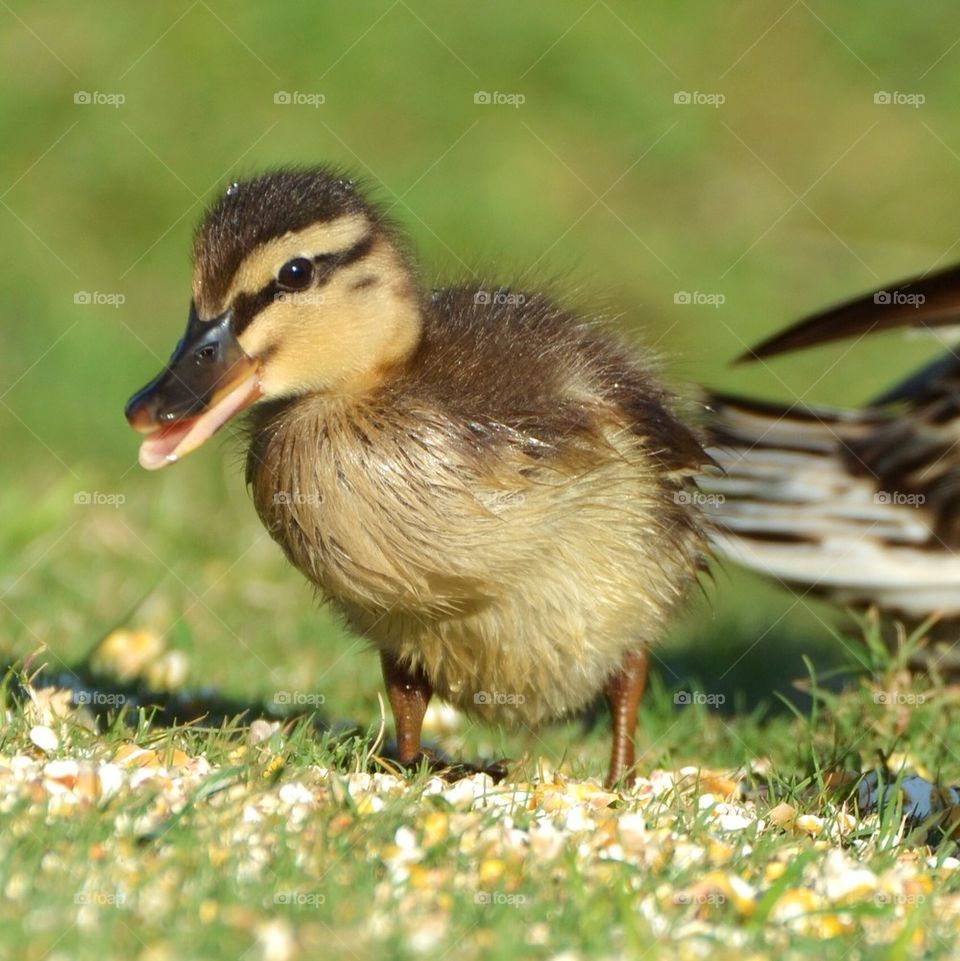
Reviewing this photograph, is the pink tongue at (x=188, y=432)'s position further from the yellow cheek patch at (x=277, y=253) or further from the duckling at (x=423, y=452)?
the yellow cheek patch at (x=277, y=253)

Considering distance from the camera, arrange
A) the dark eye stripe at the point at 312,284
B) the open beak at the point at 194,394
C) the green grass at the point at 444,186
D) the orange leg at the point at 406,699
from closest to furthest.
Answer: the open beak at the point at 194,394, the dark eye stripe at the point at 312,284, the orange leg at the point at 406,699, the green grass at the point at 444,186

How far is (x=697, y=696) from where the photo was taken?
589cm

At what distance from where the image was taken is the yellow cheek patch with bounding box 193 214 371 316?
13.6 ft

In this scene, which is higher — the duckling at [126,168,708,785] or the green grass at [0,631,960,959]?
the duckling at [126,168,708,785]

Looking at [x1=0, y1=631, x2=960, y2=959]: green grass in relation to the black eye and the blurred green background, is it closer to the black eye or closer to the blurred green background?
the black eye

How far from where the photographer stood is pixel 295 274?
4.21 metres

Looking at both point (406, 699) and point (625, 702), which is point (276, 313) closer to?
point (406, 699)

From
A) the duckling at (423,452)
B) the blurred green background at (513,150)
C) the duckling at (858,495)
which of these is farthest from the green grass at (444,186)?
the duckling at (423,452)

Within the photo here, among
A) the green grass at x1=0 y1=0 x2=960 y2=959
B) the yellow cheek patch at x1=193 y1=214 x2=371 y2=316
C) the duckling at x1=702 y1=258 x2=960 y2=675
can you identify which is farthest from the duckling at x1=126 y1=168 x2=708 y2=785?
the green grass at x1=0 y1=0 x2=960 y2=959

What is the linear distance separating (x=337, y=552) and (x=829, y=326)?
2548mm

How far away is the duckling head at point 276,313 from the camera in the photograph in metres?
4.10

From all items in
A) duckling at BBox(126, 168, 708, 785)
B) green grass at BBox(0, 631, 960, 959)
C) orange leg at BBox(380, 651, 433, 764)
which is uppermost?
duckling at BBox(126, 168, 708, 785)

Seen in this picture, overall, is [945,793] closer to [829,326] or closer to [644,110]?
[829,326]

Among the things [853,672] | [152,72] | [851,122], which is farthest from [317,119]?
[853,672]
